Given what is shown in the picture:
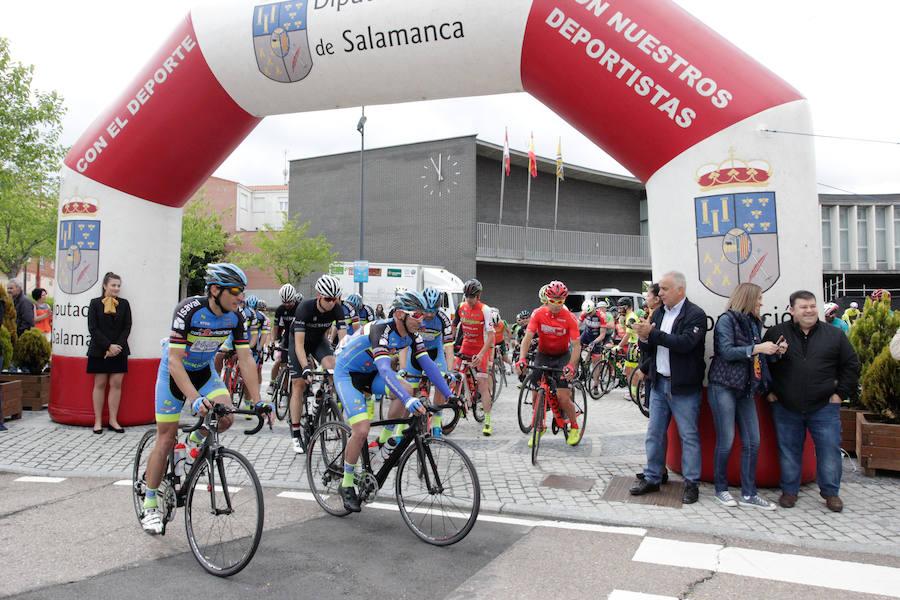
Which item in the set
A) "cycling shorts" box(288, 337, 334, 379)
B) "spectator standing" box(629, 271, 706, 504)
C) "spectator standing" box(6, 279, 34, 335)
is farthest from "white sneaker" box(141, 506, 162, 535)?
"spectator standing" box(6, 279, 34, 335)

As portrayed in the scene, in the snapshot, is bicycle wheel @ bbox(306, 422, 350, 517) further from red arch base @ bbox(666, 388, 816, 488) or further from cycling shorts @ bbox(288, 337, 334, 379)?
red arch base @ bbox(666, 388, 816, 488)

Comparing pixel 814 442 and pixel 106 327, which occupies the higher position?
pixel 106 327

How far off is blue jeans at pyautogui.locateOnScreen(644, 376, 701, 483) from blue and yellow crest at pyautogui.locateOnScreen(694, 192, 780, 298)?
105cm

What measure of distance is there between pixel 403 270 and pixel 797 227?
19.6 m

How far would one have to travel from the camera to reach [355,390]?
4.70 metres

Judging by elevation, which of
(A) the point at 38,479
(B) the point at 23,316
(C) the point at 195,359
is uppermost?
(B) the point at 23,316

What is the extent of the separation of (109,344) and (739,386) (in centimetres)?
742

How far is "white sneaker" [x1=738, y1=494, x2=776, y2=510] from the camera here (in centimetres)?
508

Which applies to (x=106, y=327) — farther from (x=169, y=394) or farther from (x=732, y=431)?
(x=732, y=431)

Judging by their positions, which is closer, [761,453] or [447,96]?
[761,453]

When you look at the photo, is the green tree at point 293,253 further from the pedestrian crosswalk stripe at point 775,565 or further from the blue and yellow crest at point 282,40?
the pedestrian crosswalk stripe at point 775,565

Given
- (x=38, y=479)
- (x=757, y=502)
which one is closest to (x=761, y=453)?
(x=757, y=502)

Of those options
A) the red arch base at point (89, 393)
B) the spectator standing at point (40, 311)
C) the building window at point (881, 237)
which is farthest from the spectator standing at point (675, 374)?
the building window at point (881, 237)

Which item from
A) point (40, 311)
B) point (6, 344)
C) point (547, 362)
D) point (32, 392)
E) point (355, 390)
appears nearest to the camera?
point (355, 390)
